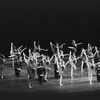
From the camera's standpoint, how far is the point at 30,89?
43.1 feet

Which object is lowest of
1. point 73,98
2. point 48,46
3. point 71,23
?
point 73,98

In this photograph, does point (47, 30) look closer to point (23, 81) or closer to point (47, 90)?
point (23, 81)

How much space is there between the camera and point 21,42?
21953mm

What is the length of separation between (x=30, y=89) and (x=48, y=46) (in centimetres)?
931

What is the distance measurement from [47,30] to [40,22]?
68cm

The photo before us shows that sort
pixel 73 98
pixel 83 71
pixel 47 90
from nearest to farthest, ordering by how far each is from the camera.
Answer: pixel 73 98
pixel 47 90
pixel 83 71

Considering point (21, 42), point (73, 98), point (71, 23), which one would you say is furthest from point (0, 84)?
point (71, 23)

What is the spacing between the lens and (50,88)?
13203mm

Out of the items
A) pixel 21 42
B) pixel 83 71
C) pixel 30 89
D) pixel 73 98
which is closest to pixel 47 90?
pixel 30 89

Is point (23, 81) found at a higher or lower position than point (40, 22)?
lower

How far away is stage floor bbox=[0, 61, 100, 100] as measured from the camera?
39.5 ft

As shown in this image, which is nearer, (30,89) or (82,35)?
Answer: (30,89)

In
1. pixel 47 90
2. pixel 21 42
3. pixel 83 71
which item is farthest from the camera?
pixel 21 42

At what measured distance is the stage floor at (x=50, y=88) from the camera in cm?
1204
